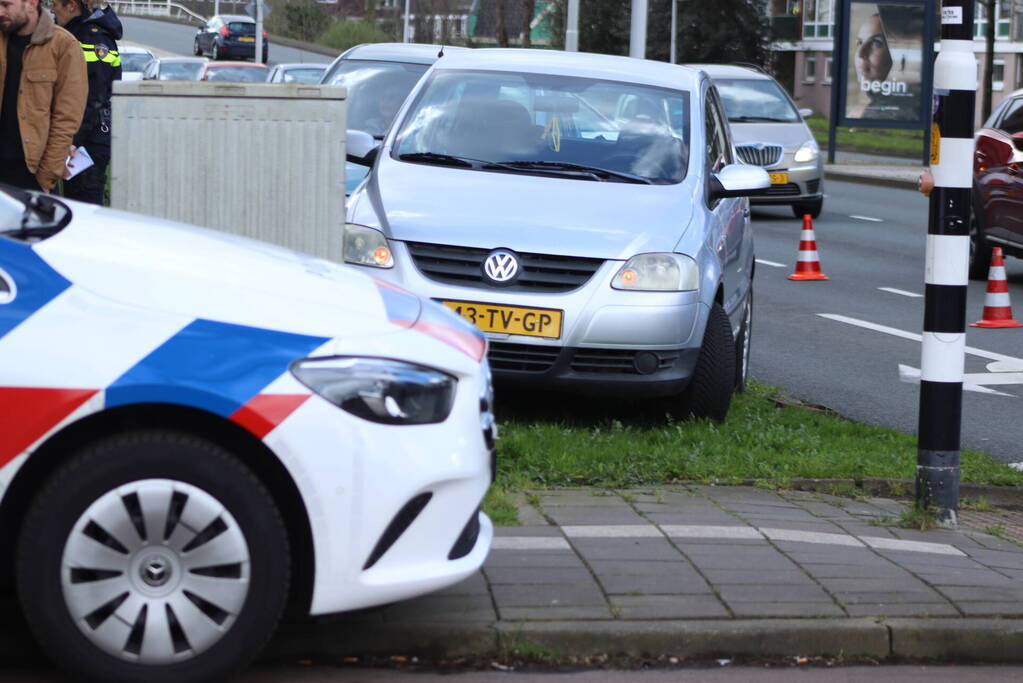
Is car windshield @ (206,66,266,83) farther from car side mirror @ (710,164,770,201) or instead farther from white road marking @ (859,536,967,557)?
white road marking @ (859,536,967,557)

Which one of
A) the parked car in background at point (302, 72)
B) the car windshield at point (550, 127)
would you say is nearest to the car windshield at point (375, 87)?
the car windshield at point (550, 127)

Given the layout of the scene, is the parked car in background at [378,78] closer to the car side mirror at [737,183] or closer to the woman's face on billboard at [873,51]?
the car side mirror at [737,183]

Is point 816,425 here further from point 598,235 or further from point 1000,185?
point 1000,185

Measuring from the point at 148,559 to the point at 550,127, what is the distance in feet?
15.1

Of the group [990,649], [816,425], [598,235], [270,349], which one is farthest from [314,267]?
[816,425]

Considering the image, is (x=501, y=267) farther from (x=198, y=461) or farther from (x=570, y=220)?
(x=198, y=461)

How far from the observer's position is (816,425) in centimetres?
789

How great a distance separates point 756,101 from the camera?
21.4 m

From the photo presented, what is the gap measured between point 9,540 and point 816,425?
4.76 metres

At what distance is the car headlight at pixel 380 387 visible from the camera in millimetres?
3928

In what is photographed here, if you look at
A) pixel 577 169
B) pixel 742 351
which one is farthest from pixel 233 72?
pixel 577 169

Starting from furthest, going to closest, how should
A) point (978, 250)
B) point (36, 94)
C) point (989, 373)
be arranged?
point (978, 250)
point (989, 373)
point (36, 94)

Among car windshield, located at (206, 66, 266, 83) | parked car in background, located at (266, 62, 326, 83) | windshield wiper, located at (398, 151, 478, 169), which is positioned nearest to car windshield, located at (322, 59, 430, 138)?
windshield wiper, located at (398, 151, 478, 169)

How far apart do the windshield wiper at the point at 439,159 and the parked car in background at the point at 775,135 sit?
12041mm
